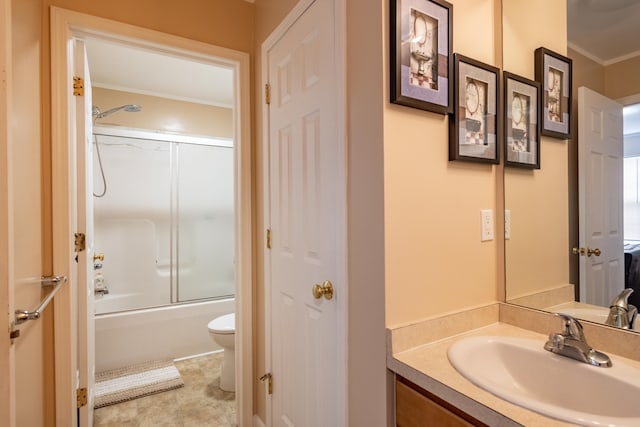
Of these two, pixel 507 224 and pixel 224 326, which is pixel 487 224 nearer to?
pixel 507 224

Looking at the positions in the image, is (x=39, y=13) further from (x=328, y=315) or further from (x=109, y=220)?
(x=109, y=220)

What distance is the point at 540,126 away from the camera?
1.25 meters

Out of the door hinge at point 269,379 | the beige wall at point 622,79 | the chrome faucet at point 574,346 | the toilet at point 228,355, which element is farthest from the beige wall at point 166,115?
the chrome faucet at point 574,346

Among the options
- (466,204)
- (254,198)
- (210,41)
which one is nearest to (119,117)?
(210,41)

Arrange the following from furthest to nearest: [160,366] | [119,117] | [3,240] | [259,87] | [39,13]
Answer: [119,117]
[160,366]
[259,87]
[39,13]
[3,240]

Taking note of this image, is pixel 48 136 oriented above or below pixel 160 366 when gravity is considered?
above

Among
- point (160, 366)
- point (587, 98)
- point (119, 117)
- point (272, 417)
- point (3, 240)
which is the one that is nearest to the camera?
point (3, 240)

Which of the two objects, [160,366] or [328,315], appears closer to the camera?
[328,315]

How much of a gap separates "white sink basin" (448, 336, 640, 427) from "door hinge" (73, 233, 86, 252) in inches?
66.0

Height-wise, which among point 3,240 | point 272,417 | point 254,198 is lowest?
point 272,417

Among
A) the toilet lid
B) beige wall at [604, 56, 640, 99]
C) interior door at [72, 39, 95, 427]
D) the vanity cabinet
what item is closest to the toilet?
the toilet lid

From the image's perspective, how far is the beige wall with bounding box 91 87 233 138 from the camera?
3027mm

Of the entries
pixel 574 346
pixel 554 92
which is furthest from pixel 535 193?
pixel 574 346

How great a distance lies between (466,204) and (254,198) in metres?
1.15
